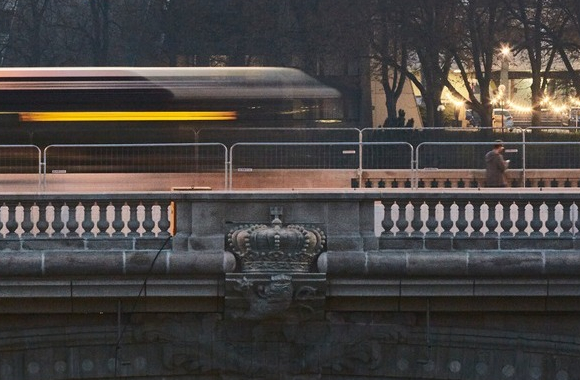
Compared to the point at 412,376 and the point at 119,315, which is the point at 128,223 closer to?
the point at 119,315

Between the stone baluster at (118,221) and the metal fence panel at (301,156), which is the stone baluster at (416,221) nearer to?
the stone baluster at (118,221)

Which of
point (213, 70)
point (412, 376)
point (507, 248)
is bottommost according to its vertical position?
point (412, 376)

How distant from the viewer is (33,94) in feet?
119

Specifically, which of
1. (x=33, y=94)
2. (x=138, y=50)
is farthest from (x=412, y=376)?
(x=138, y=50)

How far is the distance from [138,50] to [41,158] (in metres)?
40.8

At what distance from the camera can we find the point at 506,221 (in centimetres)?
1570

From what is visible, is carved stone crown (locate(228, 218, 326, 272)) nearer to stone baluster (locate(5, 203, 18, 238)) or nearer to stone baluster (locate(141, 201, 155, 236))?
stone baluster (locate(141, 201, 155, 236))

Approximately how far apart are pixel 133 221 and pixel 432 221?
107 inches

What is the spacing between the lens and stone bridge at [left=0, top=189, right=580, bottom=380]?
51.0 ft

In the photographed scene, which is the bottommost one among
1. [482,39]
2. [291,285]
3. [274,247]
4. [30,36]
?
[291,285]

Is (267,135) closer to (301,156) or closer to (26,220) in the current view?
(301,156)

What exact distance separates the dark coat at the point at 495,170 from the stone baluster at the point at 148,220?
9.84 meters

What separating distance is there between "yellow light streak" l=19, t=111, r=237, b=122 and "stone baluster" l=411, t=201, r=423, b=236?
21345 millimetres

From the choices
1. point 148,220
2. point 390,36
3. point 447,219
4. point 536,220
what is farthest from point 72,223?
point 390,36
